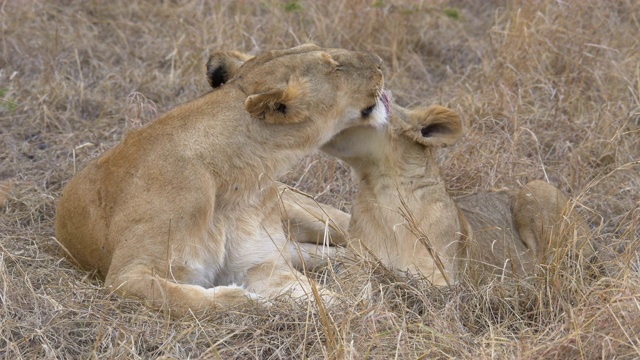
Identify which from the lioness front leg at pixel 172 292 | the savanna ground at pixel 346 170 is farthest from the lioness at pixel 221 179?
the savanna ground at pixel 346 170

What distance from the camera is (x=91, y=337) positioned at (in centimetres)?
321

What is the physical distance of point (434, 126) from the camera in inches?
153

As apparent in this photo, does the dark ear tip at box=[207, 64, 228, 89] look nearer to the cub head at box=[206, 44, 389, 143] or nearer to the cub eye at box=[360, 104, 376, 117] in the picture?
the cub head at box=[206, 44, 389, 143]

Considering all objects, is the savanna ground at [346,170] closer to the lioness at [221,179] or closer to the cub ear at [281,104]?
the lioness at [221,179]

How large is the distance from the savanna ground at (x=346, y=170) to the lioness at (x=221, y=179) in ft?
0.45

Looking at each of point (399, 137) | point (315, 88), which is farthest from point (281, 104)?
point (399, 137)

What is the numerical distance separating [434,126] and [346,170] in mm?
1154

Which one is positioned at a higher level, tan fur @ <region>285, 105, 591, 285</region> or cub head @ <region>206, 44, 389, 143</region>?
cub head @ <region>206, 44, 389, 143</region>

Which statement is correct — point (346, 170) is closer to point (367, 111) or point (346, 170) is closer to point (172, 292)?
point (367, 111)

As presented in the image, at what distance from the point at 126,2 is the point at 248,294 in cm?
370

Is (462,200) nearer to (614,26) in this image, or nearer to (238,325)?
(238,325)

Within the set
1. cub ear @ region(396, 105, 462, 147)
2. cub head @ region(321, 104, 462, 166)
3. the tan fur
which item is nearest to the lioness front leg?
the tan fur

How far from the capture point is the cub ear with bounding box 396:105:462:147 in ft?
12.6

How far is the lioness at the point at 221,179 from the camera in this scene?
338 centimetres
